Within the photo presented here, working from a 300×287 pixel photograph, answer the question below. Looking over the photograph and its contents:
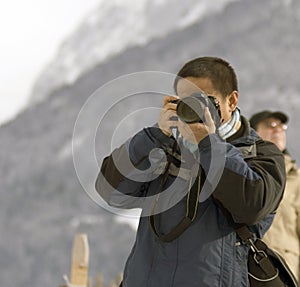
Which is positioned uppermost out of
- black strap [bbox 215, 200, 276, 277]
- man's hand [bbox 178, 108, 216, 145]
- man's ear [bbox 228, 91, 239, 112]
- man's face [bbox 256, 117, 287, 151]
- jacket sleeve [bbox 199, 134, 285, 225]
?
man's face [bbox 256, 117, 287, 151]

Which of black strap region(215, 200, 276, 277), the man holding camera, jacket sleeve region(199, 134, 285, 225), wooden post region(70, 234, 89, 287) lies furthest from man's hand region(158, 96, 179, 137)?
wooden post region(70, 234, 89, 287)

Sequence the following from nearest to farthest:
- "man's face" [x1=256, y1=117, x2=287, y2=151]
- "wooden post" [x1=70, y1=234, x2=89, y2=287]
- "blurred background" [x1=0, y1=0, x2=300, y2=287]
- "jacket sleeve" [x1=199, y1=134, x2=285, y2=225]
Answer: "jacket sleeve" [x1=199, y1=134, x2=285, y2=225] → "man's face" [x1=256, y1=117, x2=287, y2=151] → "wooden post" [x1=70, y1=234, x2=89, y2=287] → "blurred background" [x1=0, y1=0, x2=300, y2=287]

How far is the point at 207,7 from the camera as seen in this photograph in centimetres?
3797

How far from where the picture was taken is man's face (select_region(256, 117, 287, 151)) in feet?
14.6

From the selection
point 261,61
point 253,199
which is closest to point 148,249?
point 253,199

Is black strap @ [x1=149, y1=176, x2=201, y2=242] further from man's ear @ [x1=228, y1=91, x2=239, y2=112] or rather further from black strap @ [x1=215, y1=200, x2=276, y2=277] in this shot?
man's ear @ [x1=228, y1=91, x2=239, y2=112]

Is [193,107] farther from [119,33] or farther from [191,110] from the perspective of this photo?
[119,33]

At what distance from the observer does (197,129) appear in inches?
93.4

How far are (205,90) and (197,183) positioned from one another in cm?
26

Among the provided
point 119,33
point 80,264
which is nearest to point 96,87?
point 119,33

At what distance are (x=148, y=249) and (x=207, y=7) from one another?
118 ft

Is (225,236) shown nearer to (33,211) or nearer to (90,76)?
(33,211)

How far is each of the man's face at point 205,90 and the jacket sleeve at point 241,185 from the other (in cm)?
12

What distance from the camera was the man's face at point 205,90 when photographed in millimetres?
2465
